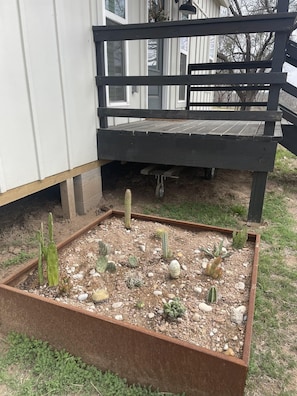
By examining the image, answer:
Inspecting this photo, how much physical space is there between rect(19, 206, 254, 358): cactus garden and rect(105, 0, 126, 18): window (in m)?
2.76

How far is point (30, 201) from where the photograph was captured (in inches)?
147

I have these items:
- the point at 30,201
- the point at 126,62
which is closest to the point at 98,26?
the point at 126,62

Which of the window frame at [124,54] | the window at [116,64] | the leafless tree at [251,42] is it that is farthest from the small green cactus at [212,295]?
the leafless tree at [251,42]

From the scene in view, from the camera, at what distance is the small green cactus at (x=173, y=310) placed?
1.65 m

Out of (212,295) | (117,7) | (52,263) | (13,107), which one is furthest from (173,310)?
(117,7)

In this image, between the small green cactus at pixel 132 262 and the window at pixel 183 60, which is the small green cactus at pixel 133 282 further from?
the window at pixel 183 60

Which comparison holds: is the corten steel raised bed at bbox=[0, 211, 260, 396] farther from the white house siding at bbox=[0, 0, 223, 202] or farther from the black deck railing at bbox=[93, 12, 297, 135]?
the black deck railing at bbox=[93, 12, 297, 135]

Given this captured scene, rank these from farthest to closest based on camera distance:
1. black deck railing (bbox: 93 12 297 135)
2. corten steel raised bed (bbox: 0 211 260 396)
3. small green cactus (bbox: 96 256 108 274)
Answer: black deck railing (bbox: 93 12 297 135), small green cactus (bbox: 96 256 108 274), corten steel raised bed (bbox: 0 211 260 396)

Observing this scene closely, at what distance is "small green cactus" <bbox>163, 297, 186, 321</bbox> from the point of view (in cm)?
165

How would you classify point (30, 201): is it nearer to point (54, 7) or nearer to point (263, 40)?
point (54, 7)

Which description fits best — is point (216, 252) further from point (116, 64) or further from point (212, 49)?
point (212, 49)

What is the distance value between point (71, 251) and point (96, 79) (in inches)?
82.5

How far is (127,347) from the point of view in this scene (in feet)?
4.99

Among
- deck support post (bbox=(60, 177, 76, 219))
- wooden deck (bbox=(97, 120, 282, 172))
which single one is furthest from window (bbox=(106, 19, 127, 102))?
deck support post (bbox=(60, 177, 76, 219))
